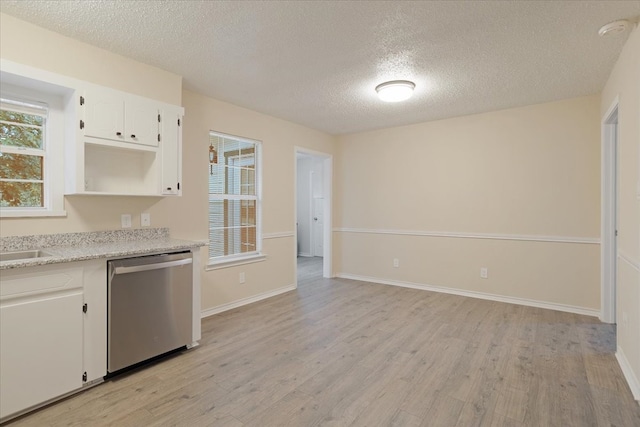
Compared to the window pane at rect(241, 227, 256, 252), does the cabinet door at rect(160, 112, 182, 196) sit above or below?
above

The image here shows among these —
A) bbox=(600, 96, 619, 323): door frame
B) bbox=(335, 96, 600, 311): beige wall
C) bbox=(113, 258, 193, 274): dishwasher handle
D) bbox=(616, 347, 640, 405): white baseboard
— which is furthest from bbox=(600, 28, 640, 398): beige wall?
bbox=(113, 258, 193, 274): dishwasher handle

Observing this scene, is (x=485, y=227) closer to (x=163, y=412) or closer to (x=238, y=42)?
(x=238, y=42)

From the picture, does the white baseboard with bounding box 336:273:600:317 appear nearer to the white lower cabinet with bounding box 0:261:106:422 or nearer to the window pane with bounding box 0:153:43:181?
the white lower cabinet with bounding box 0:261:106:422

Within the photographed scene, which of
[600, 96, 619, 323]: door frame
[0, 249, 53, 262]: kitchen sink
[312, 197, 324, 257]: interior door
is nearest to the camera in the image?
[0, 249, 53, 262]: kitchen sink

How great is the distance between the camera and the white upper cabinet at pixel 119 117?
2.38m

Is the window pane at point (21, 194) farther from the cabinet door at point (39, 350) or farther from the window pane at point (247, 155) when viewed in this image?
the window pane at point (247, 155)

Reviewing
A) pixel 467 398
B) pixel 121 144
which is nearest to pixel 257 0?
pixel 121 144

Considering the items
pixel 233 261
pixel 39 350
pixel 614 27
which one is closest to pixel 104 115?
pixel 39 350

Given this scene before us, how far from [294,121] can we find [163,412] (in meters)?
3.78

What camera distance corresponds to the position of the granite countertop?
6.47 ft

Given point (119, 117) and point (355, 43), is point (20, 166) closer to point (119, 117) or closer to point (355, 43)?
point (119, 117)

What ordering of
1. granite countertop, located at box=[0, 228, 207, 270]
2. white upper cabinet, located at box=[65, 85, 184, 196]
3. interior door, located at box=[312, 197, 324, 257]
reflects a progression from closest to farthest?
granite countertop, located at box=[0, 228, 207, 270] → white upper cabinet, located at box=[65, 85, 184, 196] → interior door, located at box=[312, 197, 324, 257]

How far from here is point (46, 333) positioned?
1946mm

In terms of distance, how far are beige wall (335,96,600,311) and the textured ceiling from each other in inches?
22.7
